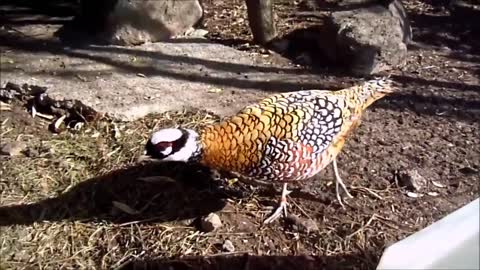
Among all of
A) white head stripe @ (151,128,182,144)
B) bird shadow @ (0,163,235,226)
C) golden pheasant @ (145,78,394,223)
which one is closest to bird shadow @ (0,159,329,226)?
bird shadow @ (0,163,235,226)

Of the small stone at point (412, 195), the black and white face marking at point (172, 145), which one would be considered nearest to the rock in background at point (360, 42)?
the small stone at point (412, 195)

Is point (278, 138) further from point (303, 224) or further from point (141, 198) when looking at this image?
point (141, 198)

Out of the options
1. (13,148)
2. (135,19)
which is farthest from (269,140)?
(135,19)

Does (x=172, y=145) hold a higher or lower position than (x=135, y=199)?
higher

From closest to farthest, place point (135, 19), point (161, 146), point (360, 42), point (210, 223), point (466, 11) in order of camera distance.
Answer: point (161, 146) < point (210, 223) < point (360, 42) < point (135, 19) < point (466, 11)

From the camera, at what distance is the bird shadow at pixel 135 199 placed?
306 centimetres

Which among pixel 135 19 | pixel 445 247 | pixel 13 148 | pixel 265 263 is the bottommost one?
pixel 265 263

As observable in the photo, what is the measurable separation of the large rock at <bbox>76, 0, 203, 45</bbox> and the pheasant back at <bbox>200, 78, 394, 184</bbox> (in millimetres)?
1618

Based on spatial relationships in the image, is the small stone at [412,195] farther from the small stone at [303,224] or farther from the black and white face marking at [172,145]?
the black and white face marking at [172,145]

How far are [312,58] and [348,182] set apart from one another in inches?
44.6

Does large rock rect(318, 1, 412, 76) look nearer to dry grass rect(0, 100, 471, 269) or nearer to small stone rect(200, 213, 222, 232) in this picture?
dry grass rect(0, 100, 471, 269)

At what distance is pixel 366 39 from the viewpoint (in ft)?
12.8

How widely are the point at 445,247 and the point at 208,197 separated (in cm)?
185

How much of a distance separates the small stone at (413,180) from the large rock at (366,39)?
0.89m
